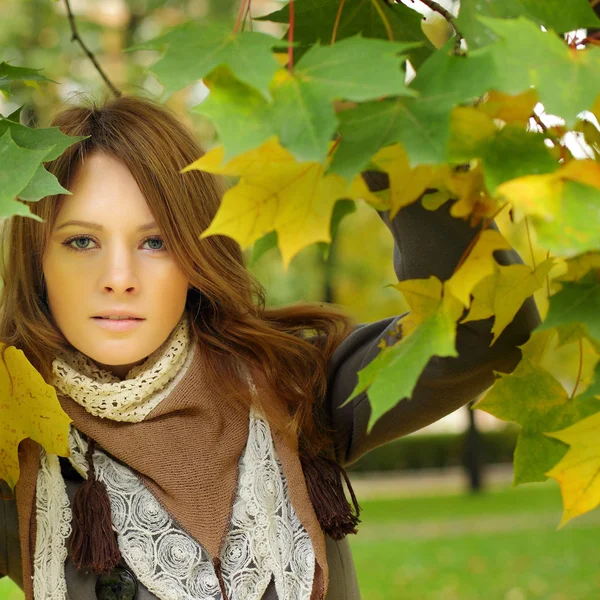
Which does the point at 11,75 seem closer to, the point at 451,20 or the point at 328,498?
the point at 451,20

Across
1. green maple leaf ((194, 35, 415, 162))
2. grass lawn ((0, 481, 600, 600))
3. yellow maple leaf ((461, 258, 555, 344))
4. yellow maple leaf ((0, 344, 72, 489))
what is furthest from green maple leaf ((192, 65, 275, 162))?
grass lawn ((0, 481, 600, 600))

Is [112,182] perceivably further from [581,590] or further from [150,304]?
[581,590]

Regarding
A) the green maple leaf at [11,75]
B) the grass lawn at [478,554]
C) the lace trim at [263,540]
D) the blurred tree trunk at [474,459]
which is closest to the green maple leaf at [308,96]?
the green maple leaf at [11,75]

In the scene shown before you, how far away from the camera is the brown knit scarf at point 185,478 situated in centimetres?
156

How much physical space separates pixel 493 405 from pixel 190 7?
6.53m

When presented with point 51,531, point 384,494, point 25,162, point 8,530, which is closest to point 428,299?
point 25,162

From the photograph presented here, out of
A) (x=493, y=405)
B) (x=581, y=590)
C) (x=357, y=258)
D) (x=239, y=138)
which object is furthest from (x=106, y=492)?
(x=357, y=258)

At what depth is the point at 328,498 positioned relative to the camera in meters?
1.62

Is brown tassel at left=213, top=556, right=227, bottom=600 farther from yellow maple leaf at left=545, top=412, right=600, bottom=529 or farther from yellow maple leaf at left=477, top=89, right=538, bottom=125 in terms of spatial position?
yellow maple leaf at left=477, top=89, right=538, bottom=125

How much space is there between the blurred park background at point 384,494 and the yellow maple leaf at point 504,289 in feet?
8.48

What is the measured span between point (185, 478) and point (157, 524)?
3.8 inches

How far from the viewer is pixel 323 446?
1.68 m

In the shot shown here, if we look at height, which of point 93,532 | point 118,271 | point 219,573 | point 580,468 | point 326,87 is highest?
point 326,87

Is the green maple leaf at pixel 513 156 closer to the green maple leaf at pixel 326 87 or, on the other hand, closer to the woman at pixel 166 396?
the green maple leaf at pixel 326 87
